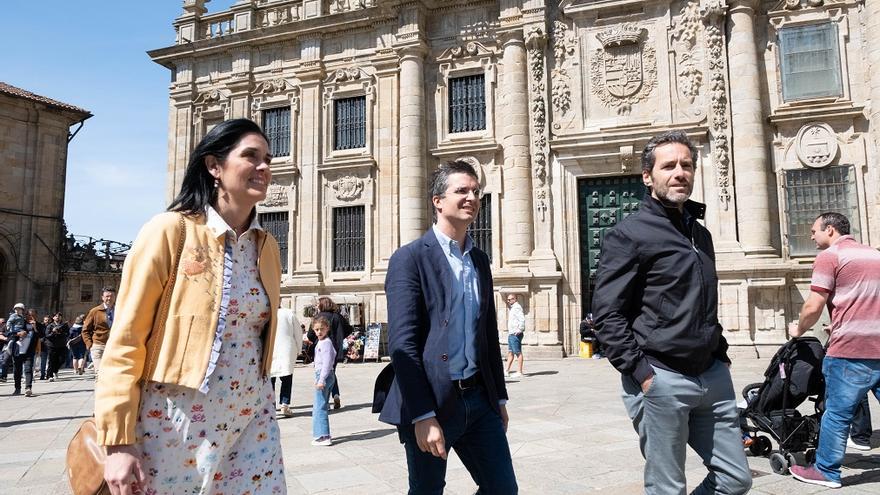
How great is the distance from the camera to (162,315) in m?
2.02

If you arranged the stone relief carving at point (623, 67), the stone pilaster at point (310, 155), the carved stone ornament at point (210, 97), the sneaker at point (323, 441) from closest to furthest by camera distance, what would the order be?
the sneaker at point (323, 441)
the stone relief carving at point (623, 67)
the stone pilaster at point (310, 155)
the carved stone ornament at point (210, 97)

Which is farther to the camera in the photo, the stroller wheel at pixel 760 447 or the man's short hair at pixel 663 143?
the stroller wheel at pixel 760 447

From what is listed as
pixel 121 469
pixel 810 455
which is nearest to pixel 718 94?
pixel 810 455

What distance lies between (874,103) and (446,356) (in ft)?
Result: 55.2

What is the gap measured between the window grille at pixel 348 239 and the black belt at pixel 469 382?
16.9 metres

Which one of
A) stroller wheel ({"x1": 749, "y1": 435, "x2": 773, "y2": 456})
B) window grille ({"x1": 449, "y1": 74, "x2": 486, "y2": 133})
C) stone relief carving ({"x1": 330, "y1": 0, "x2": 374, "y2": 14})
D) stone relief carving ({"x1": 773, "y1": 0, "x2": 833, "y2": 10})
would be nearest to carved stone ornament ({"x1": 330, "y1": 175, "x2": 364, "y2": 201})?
window grille ({"x1": 449, "y1": 74, "x2": 486, "y2": 133})

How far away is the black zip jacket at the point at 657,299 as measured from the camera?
9.18ft

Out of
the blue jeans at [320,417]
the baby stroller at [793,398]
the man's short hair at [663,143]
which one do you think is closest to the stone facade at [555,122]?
the baby stroller at [793,398]

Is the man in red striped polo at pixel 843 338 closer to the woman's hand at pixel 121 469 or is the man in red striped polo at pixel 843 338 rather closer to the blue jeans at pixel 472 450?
the blue jeans at pixel 472 450

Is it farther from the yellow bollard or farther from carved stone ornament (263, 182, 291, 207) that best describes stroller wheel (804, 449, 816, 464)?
carved stone ornament (263, 182, 291, 207)

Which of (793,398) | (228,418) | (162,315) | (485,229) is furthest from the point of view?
(485,229)

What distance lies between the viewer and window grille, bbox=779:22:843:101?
1558cm

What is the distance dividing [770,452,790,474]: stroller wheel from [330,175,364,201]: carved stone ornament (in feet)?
52.3

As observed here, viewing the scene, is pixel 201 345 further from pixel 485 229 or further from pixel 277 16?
pixel 277 16
